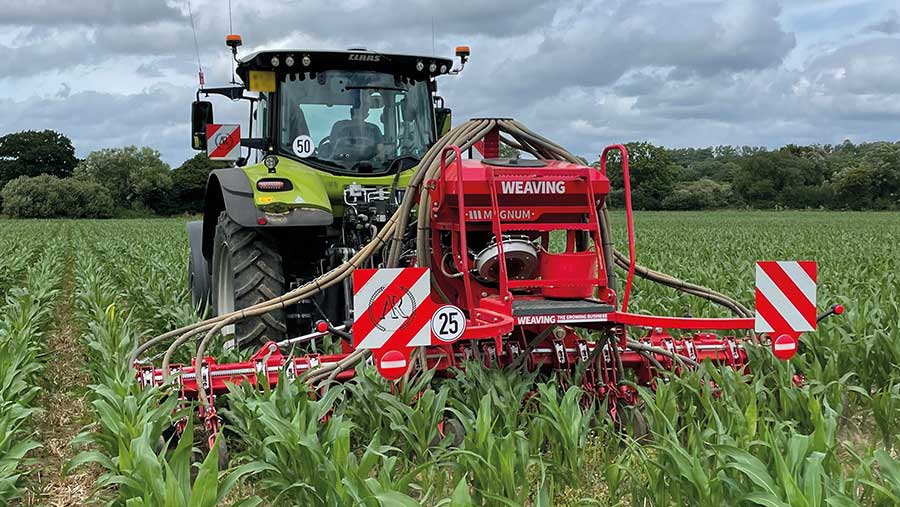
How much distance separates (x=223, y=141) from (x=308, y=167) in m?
0.77

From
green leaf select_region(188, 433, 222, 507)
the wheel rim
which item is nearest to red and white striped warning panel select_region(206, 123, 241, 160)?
the wheel rim

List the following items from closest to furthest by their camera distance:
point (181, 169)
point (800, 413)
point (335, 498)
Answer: point (335, 498) < point (800, 413) < point (181, 169)

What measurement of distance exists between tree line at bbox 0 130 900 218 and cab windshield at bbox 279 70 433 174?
4223cm

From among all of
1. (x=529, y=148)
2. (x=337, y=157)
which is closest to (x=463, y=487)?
(x=529, y=148)

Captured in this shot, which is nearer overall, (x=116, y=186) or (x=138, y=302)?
(x=138, y=302)

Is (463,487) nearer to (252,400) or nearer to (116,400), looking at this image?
(252,400)

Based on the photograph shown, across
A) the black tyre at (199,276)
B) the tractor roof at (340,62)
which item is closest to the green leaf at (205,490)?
the tractor roof at (340,62)

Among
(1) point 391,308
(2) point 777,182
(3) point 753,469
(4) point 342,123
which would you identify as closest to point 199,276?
(4) point 342,123

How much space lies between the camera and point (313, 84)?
590 centimetres

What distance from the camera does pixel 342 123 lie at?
5.95 metres

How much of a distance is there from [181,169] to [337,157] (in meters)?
57.5

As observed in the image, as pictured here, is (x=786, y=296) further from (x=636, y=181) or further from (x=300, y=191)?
(x=636, y=181)

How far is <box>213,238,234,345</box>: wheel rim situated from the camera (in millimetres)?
6184

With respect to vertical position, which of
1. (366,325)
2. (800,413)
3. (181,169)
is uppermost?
(181,169)
